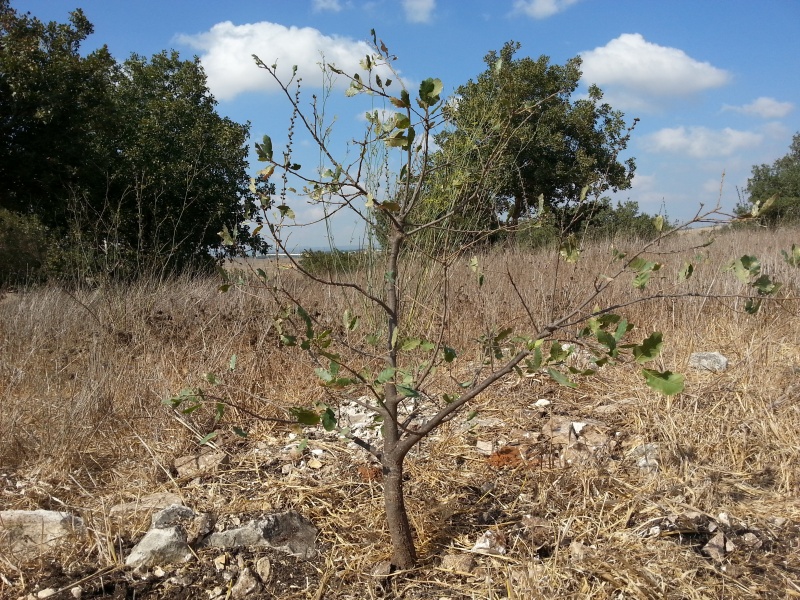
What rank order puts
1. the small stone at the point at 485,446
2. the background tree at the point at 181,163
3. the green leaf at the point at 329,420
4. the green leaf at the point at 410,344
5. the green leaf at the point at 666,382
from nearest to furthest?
Answer: the green leaf at the point at 666,382 < the green leaf at the point at 329,420 < the green leaf at the point at 410,344 < the small stone at the point at 485,446 < the background tree at the point at 181,163

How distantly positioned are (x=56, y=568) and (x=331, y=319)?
257 centimetres

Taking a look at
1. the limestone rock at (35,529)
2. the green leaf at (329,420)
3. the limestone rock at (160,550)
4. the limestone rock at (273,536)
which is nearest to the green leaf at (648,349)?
the green leaf at (329,420)

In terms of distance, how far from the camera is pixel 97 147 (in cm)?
1125

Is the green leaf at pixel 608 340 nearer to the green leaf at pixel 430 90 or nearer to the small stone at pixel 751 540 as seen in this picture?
the green leaf at pixel 430 90

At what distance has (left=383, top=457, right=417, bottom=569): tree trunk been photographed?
1.89m

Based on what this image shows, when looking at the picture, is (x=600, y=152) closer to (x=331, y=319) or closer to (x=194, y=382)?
(x=331, y=319)

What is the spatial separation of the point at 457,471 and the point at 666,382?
1422mm

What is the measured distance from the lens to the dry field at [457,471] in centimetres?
190

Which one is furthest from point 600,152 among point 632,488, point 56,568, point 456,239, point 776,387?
point 56,568

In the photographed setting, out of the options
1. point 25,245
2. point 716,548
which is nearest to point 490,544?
point 716,548

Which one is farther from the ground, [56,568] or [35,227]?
[35,227]

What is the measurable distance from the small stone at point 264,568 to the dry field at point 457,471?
0.10ft

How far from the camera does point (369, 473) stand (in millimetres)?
2525

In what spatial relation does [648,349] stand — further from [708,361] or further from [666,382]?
[708,361]
